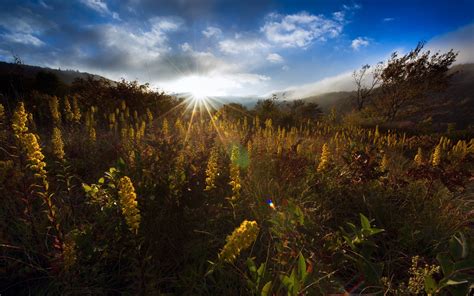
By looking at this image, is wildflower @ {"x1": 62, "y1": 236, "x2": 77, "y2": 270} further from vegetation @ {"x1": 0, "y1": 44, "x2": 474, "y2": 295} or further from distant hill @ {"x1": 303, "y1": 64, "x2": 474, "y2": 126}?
distant hill @ {"x1": 303, "y1": 64, "x2": 474, "y2": 126}

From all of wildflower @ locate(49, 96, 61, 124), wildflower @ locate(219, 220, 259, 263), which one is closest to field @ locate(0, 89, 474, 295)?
wildflower @ locate(219, 220, 259, 263)

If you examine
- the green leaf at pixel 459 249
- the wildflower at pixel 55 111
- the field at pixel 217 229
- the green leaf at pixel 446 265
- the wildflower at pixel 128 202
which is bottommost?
the field at pixel 217 229

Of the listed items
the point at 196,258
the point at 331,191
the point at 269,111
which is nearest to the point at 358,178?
the point at 331,191

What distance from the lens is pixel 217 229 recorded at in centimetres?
246

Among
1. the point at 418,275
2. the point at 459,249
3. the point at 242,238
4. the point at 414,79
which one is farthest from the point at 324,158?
the point at 414,79

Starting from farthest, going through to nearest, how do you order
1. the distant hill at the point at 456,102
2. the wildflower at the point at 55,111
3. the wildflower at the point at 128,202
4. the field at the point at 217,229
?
the distant hill at the point at 456,102 < the wildflower at the point at 55,111 < the field at the point at 217,229 < the wildflower at the point at 128,202

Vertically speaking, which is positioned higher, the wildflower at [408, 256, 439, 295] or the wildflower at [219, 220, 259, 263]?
the wildflower at [219, 220, 259, 263]

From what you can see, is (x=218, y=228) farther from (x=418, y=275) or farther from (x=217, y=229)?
(x=418, y=275)

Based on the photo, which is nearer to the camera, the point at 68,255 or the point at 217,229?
the point at 68,255

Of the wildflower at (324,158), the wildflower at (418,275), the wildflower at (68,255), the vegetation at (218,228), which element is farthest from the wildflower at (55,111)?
the wildflower at (418,275)

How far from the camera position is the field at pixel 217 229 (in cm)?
167

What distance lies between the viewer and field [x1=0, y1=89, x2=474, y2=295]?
1.67 metres

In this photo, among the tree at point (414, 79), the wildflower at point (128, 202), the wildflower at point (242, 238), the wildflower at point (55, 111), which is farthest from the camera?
the tree at point (414, 79)

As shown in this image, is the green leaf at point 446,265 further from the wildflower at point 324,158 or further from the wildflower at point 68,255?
the wildflower at point 68,255
